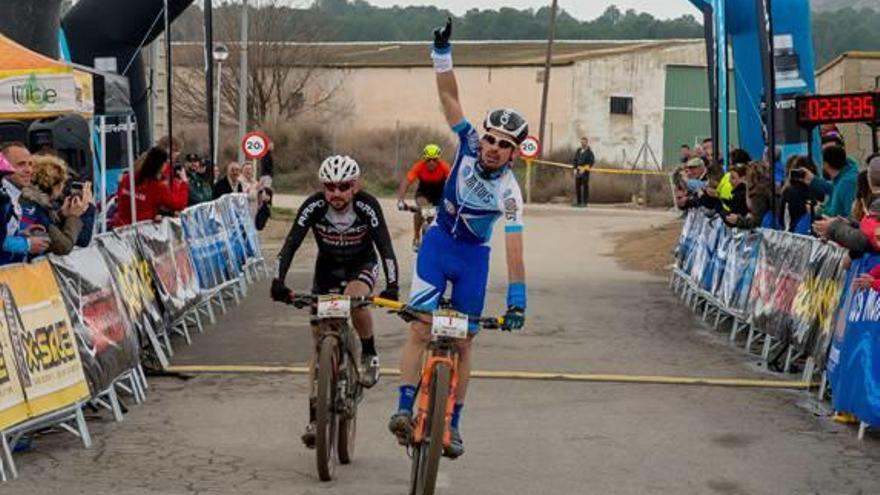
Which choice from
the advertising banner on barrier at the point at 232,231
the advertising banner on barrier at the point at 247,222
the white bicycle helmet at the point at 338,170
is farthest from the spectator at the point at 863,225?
the advertising banner on barrier at the point at 247,222

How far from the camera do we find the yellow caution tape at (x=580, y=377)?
41.6 feet

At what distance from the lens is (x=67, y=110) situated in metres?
13.5

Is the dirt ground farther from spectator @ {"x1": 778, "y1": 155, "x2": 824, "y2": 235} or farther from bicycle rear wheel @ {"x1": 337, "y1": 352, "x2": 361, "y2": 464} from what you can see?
bicycle rear wheel @ {"x1": 337, "y1": 352, "x2": 361, "y2": 464}

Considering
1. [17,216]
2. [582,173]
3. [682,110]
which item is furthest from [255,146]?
[682,110]

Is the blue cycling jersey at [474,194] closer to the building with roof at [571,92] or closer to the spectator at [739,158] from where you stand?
the spectator at [739,158]

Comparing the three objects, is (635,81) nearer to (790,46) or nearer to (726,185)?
(790,46)

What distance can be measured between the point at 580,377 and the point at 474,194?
14.8 feet

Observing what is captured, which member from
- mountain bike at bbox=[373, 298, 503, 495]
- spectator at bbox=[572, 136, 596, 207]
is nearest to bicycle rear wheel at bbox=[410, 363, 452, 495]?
mountain bike at bbox=[373, 298, 503, 495]

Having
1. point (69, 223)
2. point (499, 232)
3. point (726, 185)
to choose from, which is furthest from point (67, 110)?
point (499, 232)

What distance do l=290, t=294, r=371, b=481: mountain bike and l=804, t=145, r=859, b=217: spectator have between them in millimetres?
6374

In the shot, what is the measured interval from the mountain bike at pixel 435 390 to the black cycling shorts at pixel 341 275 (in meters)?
1.58

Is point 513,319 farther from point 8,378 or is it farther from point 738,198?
point 738,198

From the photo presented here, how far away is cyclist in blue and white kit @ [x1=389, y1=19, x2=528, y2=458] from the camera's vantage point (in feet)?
27.5

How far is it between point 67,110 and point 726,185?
778 centimetres
